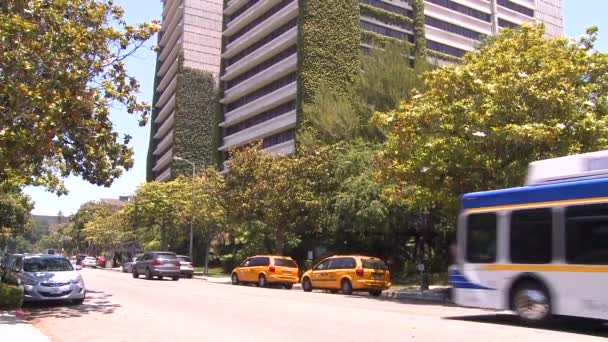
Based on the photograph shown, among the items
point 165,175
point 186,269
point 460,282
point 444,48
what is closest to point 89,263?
point 165,175

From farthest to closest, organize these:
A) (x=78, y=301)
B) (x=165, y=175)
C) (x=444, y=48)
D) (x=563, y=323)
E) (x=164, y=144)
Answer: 1. (x=164, y=144)
2. (x=165, y=175)
3. (x=444, y=48)
4. (x=78, y=301)
5. (x=563, y=323)

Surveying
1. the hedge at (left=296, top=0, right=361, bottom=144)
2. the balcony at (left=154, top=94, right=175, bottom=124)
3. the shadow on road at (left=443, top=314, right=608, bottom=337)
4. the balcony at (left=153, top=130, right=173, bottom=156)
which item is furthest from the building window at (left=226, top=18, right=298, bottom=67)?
the shadow on road at (left=443, top=314, right=608, bottom=337)

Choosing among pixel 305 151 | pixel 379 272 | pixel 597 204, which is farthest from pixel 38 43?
pixel 305 151

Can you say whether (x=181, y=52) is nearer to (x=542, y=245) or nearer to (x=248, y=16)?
(x=248, y=16)

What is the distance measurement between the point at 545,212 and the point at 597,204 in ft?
3.89

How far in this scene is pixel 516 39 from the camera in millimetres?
21406

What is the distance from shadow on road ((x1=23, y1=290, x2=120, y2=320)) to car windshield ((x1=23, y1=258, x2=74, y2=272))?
40.2 inches

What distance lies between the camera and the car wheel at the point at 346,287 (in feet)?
80.1

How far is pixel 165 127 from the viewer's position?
9431cm

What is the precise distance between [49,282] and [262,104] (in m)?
50.5

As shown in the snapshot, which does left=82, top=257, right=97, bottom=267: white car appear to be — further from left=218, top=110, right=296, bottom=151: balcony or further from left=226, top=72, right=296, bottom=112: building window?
left=226, top=72, right=296, bottom=112: building window

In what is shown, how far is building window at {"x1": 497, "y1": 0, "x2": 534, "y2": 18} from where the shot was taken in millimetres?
80425

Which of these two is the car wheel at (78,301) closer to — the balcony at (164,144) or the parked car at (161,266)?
the parked car at (161,266)

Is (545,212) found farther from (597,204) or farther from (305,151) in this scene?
(305,151)
